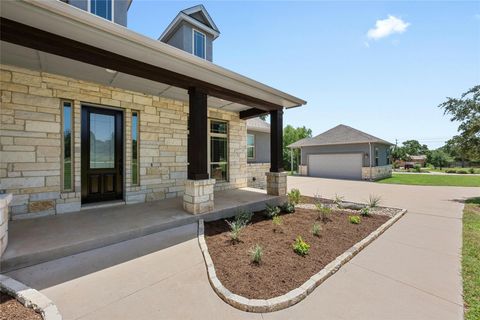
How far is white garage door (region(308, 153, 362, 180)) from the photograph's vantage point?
16.7 m

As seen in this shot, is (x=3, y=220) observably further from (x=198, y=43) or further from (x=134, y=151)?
(x=198, y=43)

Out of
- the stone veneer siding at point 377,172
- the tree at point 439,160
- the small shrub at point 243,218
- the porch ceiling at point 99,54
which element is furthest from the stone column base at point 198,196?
the tree at point 439,160

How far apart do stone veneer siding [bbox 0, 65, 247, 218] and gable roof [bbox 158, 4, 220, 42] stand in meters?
3.77

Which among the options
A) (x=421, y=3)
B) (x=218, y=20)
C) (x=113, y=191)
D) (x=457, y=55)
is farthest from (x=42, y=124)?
(x=457, y=55)

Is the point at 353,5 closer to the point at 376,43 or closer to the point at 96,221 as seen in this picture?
the point at 376,43

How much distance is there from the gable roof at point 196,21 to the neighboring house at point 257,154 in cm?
470

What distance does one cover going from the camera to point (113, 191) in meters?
5.74

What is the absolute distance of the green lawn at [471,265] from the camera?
2.27 m

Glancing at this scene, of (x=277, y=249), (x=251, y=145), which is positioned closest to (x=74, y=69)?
(x=277, y=249)

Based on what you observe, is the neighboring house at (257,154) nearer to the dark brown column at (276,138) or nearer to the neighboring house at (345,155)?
the dark brown column at (276,138)

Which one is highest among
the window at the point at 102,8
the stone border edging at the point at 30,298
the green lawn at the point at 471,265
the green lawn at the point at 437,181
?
the window at the point at 102,8

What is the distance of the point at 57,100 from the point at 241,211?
512 cm

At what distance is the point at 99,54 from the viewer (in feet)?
11.5

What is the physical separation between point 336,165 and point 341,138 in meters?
2.38
